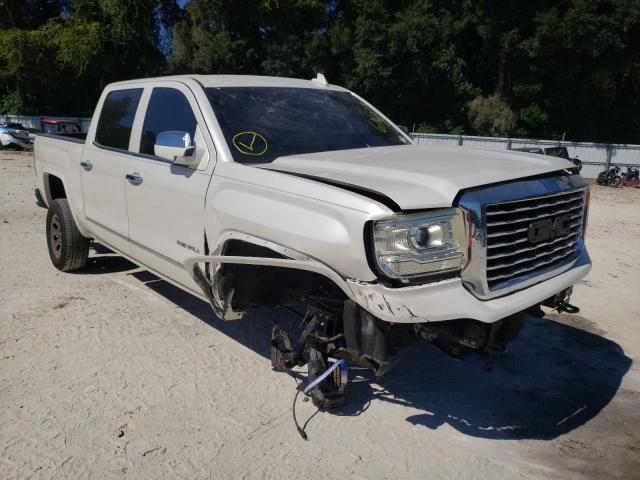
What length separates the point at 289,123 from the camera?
14.0 feet

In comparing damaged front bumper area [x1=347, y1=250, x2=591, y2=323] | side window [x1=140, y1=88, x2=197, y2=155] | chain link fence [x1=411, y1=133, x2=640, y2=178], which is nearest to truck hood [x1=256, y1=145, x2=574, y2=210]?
damaged front bumper area [x1=347, y1=250, x2=591, y2=323]

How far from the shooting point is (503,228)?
3.09m

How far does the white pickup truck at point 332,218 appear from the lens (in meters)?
2.88

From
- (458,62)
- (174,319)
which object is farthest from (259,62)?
(174,319)

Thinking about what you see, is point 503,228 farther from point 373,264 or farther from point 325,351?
point 325,351

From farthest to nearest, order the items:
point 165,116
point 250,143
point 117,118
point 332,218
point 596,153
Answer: point 596,153, point 117,118, point 165,116, point 250,143, point 332,218

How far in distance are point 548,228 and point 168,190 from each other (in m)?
2.56

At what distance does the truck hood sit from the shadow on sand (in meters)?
1.29

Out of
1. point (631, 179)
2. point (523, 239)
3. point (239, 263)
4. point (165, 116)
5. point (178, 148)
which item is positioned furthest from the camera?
point (631, 179)

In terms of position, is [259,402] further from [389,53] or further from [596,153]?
[389,53]

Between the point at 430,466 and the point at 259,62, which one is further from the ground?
the point at 259,62

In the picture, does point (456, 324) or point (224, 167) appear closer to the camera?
point (456, 324)

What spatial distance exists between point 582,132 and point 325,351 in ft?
133

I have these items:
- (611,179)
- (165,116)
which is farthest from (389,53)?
(165,116)
